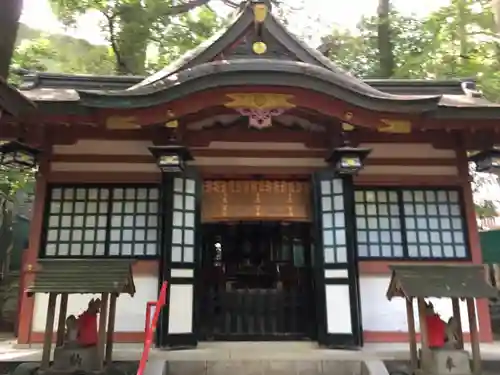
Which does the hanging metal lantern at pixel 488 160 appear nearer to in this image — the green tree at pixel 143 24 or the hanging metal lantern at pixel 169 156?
the hanging metal lantern at pixel 169 156

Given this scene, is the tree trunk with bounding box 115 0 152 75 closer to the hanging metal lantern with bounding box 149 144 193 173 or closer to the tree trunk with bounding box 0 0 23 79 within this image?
the hanging metal lantern with bounding box 149 144 193 173

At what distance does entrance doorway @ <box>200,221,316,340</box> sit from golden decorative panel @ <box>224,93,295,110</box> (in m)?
2.58

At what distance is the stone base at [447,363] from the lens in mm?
5574

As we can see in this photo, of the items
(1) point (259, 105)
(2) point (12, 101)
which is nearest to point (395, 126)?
(1) point (259, 105)

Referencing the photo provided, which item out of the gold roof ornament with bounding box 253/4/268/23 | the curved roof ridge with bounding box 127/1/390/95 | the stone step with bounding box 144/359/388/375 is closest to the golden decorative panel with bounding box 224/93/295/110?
the curved roof ridge with bounding box 127/1/390/95

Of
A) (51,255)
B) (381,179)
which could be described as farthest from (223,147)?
(51,255)

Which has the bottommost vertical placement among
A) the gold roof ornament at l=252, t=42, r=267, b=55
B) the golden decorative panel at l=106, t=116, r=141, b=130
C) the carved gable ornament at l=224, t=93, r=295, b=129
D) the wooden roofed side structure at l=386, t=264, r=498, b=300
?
the wooden roofed side structure at l=386, t=264, r=498, b=300

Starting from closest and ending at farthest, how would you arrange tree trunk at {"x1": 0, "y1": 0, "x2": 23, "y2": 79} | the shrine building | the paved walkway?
tree trunk at {"x1": 0, "y1": 0, "x2": 23, "y2": 79}, the paved walkway, the shrine building

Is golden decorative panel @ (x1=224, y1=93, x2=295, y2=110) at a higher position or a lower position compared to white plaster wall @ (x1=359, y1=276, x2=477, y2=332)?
higher

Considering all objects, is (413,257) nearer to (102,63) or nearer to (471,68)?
(471,68)

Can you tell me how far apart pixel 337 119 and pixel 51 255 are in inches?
203

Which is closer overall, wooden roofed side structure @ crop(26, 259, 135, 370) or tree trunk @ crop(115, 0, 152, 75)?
wooden roofed side structure @ crop(26, 259, 135, 370)

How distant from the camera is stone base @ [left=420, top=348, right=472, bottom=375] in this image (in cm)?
557

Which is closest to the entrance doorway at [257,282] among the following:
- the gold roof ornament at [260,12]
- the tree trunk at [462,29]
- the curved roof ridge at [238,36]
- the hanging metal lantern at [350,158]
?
the hanging metal lantern at [350,158]
